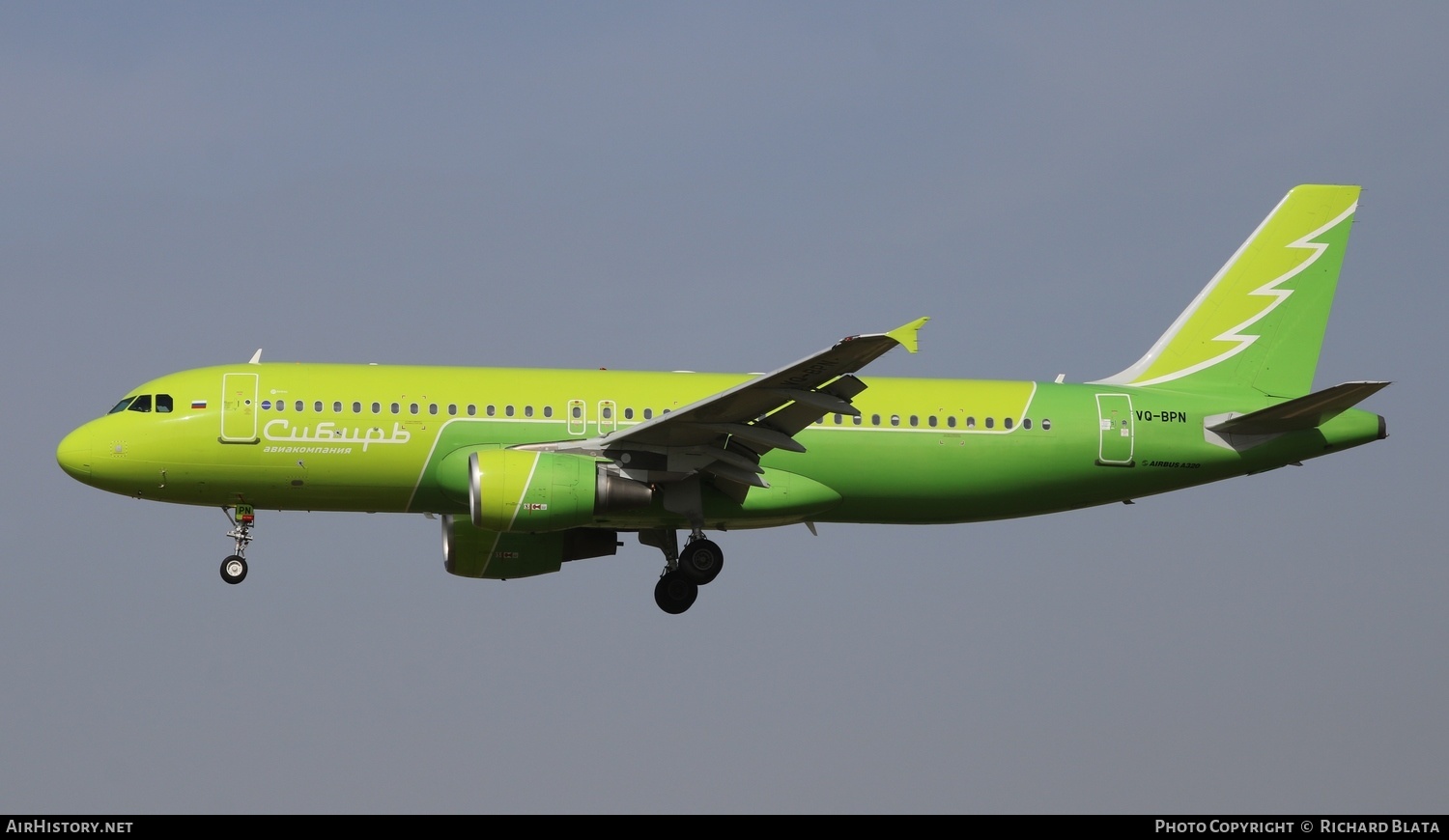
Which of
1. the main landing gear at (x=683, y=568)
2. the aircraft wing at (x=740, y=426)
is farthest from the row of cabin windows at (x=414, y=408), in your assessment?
the main landing gear at (x=683, y=568)

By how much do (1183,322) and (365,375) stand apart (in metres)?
17.5

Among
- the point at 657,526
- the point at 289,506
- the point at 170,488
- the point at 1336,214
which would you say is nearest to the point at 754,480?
the point at 657,526

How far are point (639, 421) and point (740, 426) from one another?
2.67 metres

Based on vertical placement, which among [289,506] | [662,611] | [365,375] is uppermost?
[365,375]

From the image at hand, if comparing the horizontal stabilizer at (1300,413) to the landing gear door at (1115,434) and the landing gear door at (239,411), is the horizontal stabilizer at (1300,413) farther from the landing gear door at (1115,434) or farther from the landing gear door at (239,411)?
the landing gear door at (239,411)

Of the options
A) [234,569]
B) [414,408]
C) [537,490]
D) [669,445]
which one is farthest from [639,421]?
[234,569]

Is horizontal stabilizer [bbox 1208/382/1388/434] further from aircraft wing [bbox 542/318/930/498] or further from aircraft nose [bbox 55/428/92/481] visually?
aircraft nose [bbox 55/428/92/481]

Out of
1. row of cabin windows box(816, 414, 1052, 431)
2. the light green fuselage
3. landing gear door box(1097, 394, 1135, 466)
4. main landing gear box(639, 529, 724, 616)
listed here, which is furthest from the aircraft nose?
landing gear door box(1097, 394, 1135, 466)

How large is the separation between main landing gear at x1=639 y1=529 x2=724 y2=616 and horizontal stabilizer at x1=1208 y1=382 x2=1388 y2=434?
422 inches

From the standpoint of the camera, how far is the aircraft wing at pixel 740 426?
Result: 3122 cm

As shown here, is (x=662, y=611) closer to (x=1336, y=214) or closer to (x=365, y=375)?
(x=365, y=375)

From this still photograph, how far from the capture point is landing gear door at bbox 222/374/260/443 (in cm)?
3369

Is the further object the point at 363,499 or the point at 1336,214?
the point at 1336,214

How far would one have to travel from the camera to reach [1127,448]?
120 ft
